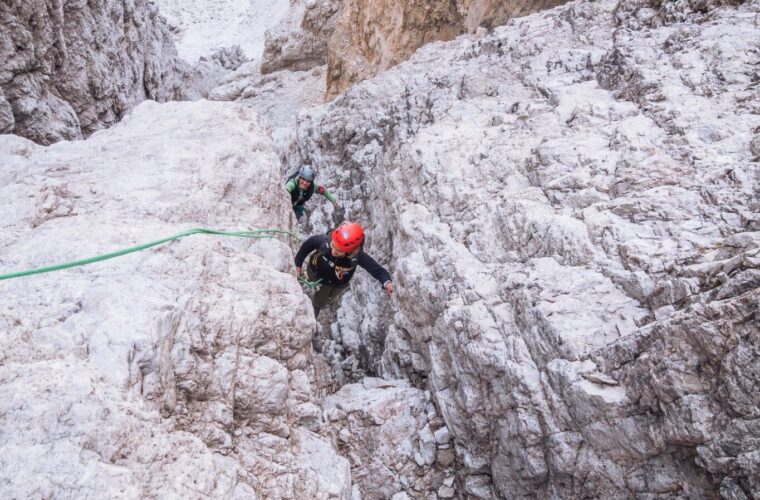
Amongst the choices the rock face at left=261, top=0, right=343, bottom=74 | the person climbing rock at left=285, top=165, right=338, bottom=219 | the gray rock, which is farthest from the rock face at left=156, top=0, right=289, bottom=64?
the gray rock

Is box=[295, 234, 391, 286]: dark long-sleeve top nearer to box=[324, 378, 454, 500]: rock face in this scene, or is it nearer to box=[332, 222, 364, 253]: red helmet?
box=[332, 222, 364, 253]: red helmet

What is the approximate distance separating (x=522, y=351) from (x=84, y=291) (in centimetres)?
367

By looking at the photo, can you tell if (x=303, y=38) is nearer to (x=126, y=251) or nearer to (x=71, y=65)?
(x=71, y=65)

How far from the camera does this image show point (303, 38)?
2159 centimetres

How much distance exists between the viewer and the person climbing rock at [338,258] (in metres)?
6.16

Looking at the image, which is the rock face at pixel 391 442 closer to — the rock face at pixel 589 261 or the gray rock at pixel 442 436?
the gray rock at pixel 442 436

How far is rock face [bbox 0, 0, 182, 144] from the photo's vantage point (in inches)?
362

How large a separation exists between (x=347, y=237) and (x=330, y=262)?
588mm

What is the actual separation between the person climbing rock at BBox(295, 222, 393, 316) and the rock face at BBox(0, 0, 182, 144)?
6946 millimetres

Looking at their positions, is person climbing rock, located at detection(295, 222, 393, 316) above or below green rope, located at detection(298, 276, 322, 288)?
above

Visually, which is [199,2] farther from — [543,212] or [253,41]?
[543,212]

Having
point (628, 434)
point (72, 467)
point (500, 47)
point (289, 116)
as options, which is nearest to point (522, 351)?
point (628, 434)

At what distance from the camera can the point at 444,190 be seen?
21.6 feet

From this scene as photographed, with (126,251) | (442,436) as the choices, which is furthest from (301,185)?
(442,436)
